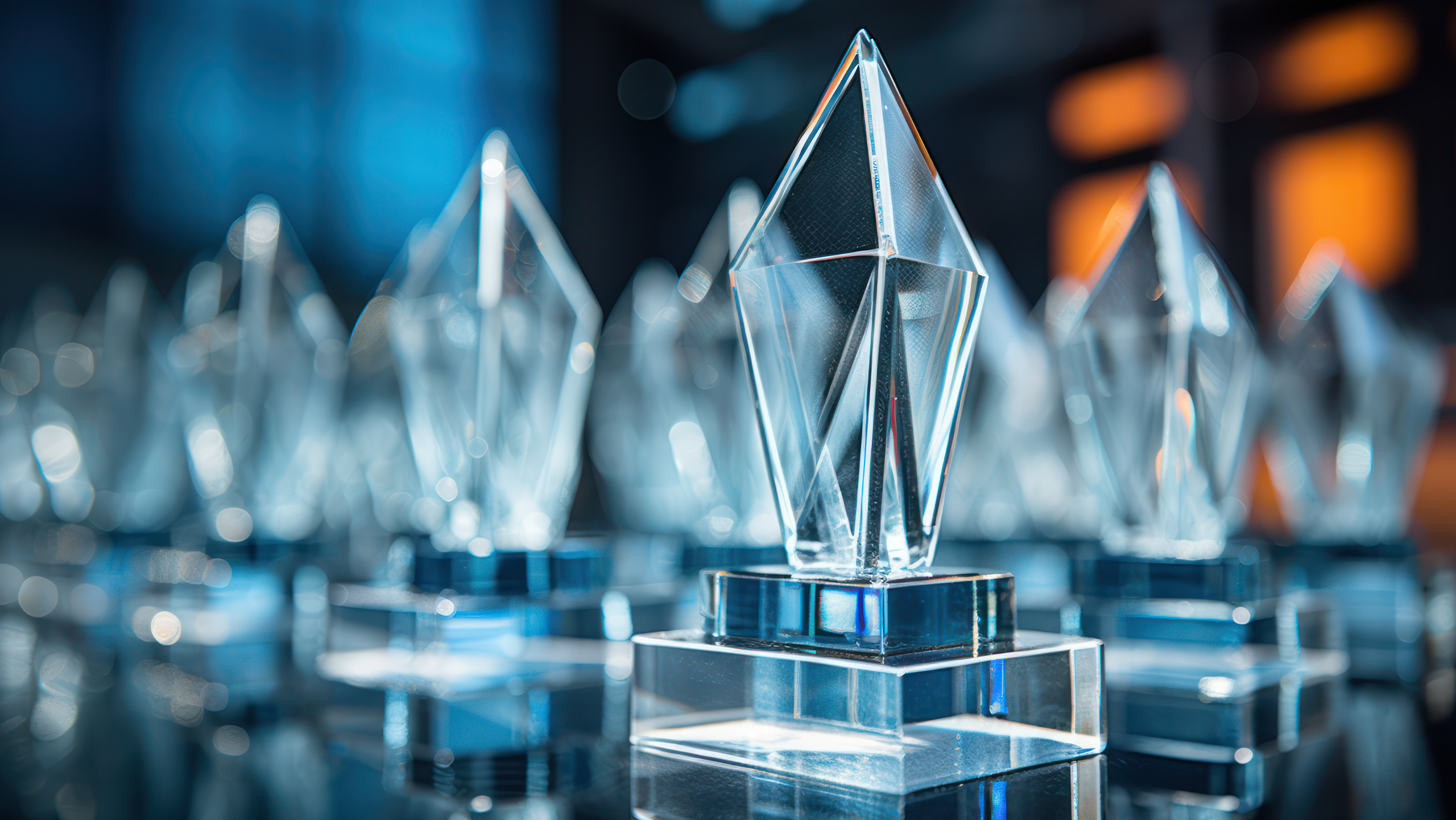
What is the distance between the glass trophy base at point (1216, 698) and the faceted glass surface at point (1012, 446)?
515 mm

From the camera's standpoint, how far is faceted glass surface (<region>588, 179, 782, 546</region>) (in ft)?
3.96

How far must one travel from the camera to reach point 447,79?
4.70m

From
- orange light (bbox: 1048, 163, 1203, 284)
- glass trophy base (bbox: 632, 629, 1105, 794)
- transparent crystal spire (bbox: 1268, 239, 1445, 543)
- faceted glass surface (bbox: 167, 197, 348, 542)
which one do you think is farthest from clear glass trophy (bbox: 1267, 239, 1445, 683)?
orange light (bbox: 1048, 163, 1203, 284)

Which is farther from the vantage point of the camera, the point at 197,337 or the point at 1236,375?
the point at 197,337

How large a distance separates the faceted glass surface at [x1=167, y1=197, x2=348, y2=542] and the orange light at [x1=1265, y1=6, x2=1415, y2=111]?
3007 mm

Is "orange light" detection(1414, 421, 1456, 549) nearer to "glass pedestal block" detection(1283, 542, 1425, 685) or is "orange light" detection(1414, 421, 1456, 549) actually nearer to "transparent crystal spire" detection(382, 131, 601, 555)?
"glass pedestal block" detection(1283, 542, 1425, 685)

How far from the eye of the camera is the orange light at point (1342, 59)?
3.01 m

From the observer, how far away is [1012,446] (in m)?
1.51

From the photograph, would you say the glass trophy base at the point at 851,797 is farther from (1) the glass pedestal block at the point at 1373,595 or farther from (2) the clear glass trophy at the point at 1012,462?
(2) the clear glass trophy at the point at 1012,462

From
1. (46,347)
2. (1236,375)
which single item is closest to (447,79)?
(46,347)

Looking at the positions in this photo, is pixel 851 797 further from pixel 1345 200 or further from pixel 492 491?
pixel 1345 200

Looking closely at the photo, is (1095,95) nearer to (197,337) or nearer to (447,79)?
(447,79)

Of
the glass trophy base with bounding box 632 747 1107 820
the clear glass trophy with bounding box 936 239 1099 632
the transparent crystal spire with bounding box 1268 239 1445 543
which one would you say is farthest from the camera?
the clear glass trophy with bounding box 936 239 1099 632

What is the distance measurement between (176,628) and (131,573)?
303 mm
